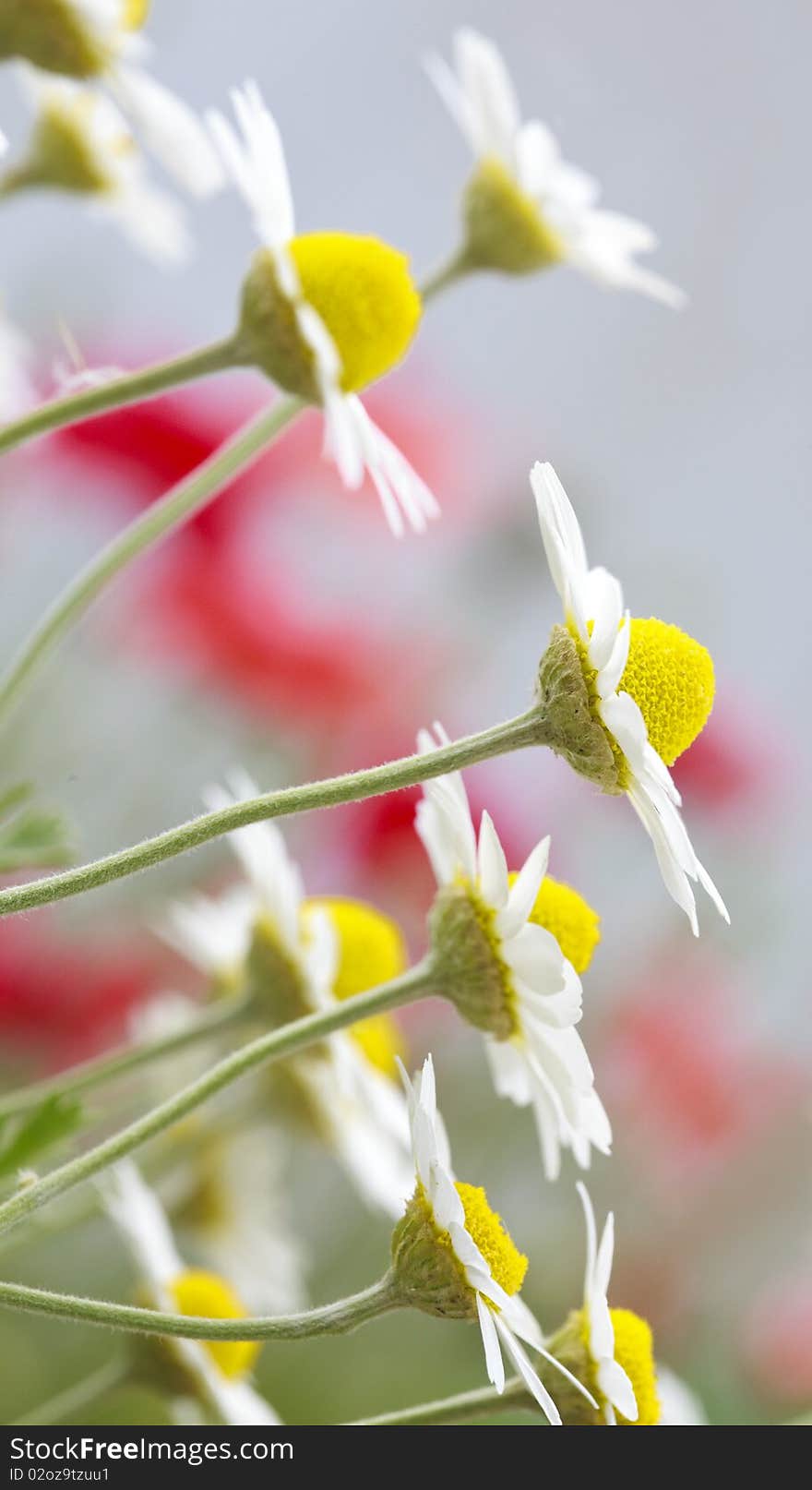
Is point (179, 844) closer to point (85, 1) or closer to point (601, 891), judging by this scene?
point (85, 1)

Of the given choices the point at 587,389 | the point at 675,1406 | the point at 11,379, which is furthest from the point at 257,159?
the point at 587,389

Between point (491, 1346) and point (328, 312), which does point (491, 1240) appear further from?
point (328, 312)

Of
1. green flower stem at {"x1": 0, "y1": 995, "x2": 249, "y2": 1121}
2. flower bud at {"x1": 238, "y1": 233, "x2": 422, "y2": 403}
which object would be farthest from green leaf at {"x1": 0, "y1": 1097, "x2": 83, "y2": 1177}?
flower bud at {"x1": 238, "y1": 233, "x2": 422, "y2": 403}

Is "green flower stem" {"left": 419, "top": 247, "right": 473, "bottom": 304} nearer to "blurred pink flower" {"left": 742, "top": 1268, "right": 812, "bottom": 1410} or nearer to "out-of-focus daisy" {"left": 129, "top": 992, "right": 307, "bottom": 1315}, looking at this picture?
"out-of-focus daisy" {"left": 129, "top": 992, "right": 307, "bottom": 1315}

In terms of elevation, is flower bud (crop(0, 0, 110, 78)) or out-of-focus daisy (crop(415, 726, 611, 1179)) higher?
flower bud (crop(0, 0, 110, 78))

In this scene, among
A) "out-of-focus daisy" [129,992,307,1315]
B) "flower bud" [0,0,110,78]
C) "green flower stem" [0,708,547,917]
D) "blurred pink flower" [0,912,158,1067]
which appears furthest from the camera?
"blurred pink flower" [0,912,158,1067]

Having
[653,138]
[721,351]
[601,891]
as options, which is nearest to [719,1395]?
[601,891]

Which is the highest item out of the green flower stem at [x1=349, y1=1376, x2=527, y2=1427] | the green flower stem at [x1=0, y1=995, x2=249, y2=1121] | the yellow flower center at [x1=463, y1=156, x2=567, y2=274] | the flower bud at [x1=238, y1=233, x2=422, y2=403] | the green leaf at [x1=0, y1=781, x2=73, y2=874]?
the yellow flower center at [x1=463, y1=156, x2=567, y2=274]
